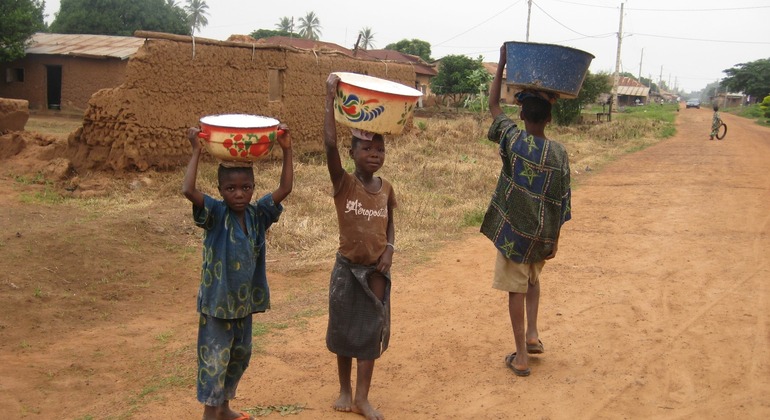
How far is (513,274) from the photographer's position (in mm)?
3863

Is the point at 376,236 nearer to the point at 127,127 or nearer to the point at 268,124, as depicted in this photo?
the point at 268,124

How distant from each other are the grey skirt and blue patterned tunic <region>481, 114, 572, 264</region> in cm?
98

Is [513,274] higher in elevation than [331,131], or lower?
lower

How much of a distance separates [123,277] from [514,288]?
3477mm

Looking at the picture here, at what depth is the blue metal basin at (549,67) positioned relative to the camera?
3.50 meters

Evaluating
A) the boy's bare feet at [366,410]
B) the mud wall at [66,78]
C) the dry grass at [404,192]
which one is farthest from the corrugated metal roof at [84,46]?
the boy's bare feet at [366,410]

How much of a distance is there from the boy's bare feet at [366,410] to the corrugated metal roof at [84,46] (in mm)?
16173

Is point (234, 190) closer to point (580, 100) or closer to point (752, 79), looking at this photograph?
point (580, 100)

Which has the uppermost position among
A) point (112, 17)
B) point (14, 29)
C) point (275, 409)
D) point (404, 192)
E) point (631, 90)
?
point (631, 90)

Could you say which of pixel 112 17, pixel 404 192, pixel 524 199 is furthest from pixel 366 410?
pixel 112 17

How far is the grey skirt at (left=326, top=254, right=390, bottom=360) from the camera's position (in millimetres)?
3209

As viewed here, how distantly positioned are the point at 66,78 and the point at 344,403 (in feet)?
59.9

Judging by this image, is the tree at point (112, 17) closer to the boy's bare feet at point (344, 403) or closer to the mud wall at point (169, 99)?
the mud wall at point (169, 99)

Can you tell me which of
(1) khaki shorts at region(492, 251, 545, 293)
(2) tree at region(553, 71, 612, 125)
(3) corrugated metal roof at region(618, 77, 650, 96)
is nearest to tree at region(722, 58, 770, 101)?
(3) corrugated metal roof at region(618, 77, 650, 96)
